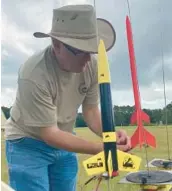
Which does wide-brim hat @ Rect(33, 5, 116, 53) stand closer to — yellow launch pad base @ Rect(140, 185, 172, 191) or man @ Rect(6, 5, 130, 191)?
man @ Rect(6, 5, 130, 191)

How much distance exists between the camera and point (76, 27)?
101 centimetres

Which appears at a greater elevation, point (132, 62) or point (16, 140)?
point (132, 62)

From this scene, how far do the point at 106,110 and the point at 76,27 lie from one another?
230 mm

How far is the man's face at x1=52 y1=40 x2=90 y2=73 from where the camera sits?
39.4 inches

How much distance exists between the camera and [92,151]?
1.04 metres

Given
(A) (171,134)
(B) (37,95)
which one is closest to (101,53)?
(B) (37,95)

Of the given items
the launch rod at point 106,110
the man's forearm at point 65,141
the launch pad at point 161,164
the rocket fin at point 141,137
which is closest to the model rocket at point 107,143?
the launch rod at point 106,110

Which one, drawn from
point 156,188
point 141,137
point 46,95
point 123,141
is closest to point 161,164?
point 141,137

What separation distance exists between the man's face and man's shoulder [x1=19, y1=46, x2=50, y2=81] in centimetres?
4

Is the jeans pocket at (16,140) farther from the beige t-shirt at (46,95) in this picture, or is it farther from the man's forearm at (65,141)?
the man's forearm at (65,141)

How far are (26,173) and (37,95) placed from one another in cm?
23

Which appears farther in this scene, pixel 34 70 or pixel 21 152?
pixel 21 152

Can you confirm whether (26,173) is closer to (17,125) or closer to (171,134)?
(17,125)

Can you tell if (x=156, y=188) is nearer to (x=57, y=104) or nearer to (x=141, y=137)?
(x=141, y=137)
